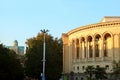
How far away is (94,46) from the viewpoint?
78.4m

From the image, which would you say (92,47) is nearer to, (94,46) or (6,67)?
(94,46)

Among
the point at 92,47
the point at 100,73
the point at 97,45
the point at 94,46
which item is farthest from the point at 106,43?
the point at 100,73

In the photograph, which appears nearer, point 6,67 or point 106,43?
point 6,67

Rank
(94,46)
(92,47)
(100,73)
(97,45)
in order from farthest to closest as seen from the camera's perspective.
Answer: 1. (92,47)
2. (97,45)
3. (94,46)
4. (100,73)

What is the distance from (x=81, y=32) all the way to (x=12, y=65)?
19.5 m

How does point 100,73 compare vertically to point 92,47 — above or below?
below

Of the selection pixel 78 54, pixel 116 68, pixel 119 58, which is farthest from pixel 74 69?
pixel 116 68

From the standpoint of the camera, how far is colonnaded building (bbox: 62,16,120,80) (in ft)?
242

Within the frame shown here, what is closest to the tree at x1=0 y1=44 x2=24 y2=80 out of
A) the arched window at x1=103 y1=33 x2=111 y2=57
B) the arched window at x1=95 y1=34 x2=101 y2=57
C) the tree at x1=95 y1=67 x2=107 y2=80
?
the tree at x1=95 y1=67 x2=107 y2=80

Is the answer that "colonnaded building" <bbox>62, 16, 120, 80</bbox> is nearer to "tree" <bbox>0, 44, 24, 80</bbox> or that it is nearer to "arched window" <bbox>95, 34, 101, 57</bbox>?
"arched window" <bbox>95, 34, 101, 57</bbox>

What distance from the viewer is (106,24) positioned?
7450 cm

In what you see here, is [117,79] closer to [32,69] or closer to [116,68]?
[116,68]

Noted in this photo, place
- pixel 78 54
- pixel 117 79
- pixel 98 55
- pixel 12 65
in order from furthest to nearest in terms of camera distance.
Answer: pixel 78 54 → pixel 98 55 → pixel 12 65 → pixel 117 79

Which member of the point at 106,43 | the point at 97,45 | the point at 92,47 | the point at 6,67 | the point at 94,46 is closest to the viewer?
the point at 6,67
